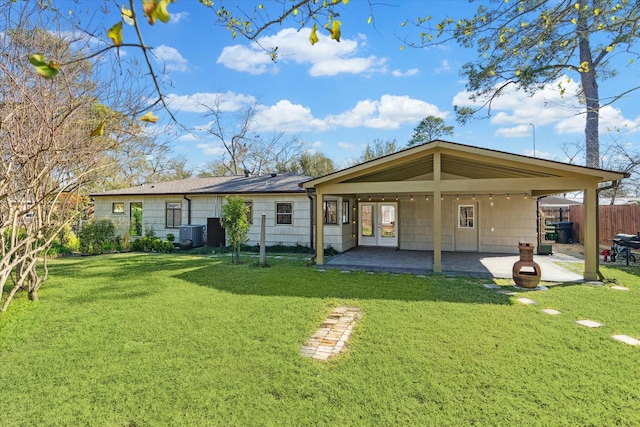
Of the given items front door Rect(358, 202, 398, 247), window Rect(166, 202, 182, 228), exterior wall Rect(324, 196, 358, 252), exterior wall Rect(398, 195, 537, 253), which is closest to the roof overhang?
exterior wall Rect(398, 195, 537, 253)

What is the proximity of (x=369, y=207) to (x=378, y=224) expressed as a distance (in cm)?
77

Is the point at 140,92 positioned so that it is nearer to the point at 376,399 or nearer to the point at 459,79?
the point at 376,399

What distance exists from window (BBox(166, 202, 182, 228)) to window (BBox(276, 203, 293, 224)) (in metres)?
4.69

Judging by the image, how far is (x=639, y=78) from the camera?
4816 millimetres

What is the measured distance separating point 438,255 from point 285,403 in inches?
250

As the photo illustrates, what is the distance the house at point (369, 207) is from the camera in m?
9.13

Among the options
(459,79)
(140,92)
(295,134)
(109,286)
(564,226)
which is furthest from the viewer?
(295,134)

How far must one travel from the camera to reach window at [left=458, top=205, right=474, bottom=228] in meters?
12.2

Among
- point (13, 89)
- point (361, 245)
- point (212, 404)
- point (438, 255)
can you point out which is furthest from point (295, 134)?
point (212, 404)

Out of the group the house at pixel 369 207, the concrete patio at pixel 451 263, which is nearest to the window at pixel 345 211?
the house at pixel 369 207

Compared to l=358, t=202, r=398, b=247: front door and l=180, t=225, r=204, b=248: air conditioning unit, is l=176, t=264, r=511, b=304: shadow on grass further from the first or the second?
l=358, t=202, r=398, b=247: front door

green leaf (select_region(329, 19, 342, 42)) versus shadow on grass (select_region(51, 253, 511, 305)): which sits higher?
green leaf (select_region(329, 19, 342, 42))

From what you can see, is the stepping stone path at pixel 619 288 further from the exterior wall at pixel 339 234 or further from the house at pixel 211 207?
the house at pixel 211 207

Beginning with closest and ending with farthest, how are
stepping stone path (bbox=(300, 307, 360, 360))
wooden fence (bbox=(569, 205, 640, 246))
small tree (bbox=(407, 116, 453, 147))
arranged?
stepping stone path (bbox=(300, 307, 360, 360)) → wooden fence (bbox=(569, 205, 640, 246)) → small tree (bbox=(407, 116, 453, 147))
